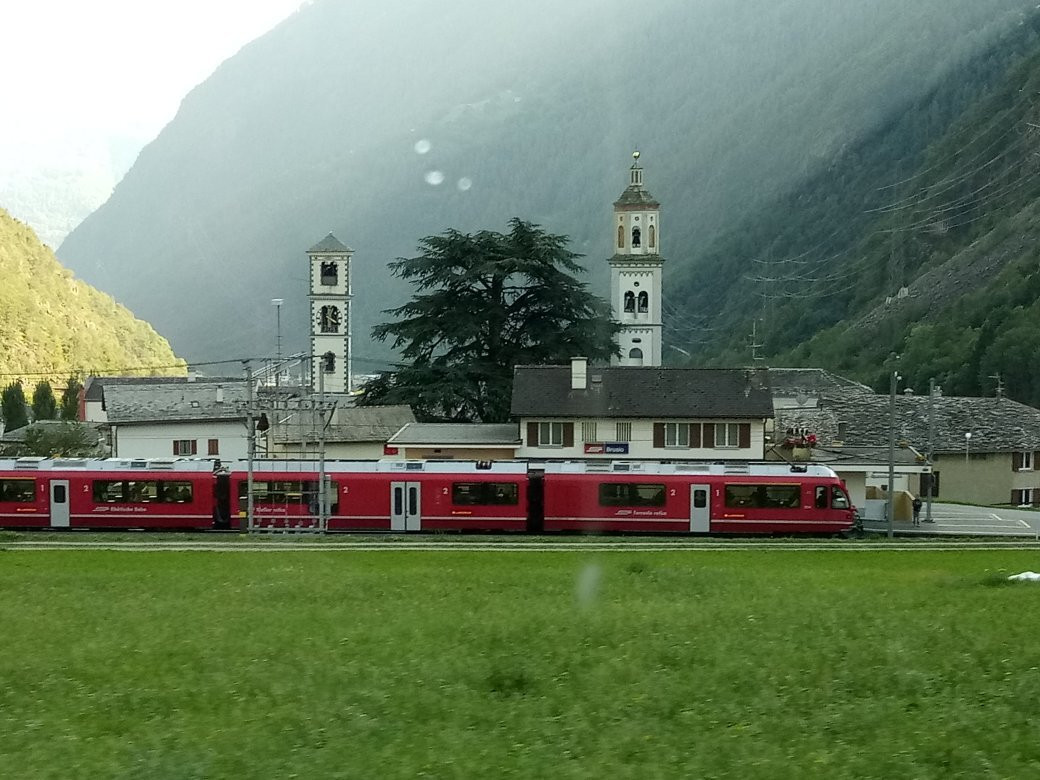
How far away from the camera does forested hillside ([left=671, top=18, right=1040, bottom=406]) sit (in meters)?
120

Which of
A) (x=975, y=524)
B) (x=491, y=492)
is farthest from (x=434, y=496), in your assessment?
(x=975, y=524)

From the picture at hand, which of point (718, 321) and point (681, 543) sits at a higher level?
point (718, 321)

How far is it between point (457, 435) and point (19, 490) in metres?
18.7

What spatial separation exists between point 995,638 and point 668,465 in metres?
28.3

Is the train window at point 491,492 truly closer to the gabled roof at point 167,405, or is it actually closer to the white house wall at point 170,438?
the gabled roof at point 167,405

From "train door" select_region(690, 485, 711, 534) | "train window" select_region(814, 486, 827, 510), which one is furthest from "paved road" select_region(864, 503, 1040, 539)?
"train door" select_region(690, 485, 711, 534)

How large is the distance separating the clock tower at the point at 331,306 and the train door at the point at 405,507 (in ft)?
219

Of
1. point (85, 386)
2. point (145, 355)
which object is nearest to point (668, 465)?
point (85, 386)

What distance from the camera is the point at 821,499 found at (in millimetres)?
45125

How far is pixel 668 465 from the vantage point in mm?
45688

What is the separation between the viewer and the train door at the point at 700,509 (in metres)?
45.0

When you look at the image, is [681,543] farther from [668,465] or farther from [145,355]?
[145,355]

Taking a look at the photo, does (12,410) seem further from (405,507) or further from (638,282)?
(405,507)

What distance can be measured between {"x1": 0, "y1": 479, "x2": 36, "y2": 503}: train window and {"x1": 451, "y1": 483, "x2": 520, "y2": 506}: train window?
14.8m
